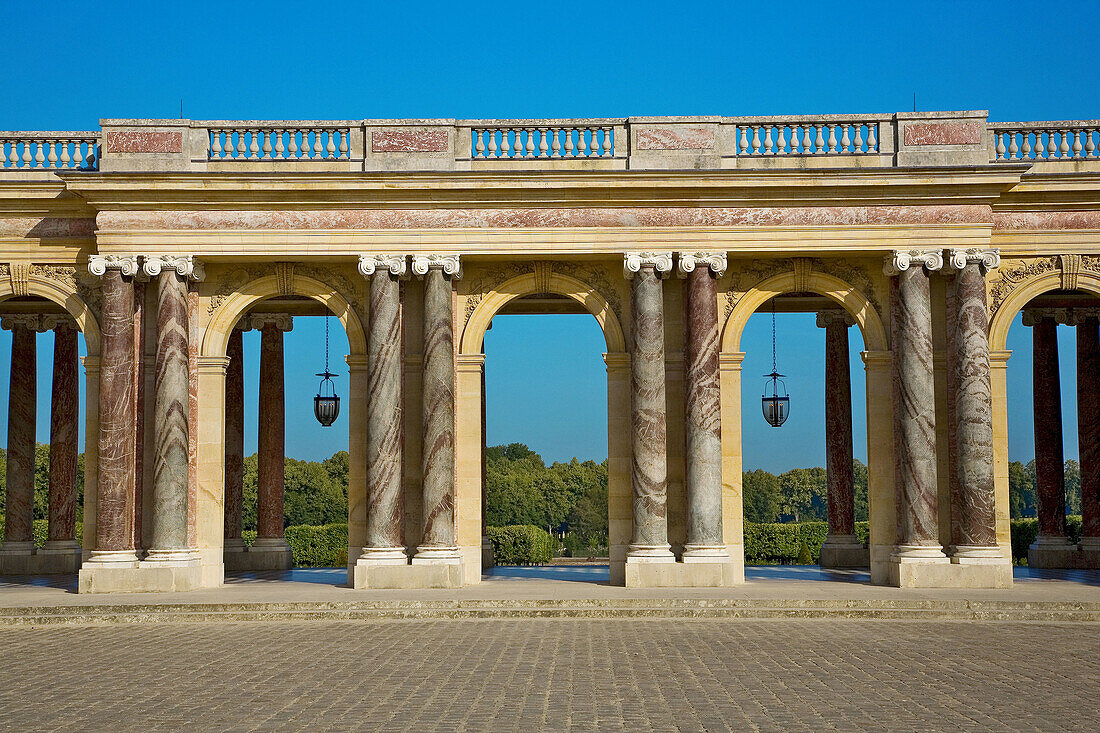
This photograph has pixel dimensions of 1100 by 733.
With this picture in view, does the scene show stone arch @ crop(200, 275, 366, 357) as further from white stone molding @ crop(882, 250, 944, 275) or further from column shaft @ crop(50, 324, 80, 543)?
white stone molding @ crop(882, 250, 944, 275)

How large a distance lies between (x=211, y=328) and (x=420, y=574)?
8656 millimetres

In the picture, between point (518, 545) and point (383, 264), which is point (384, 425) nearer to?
point (383, 264)

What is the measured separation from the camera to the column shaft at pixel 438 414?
30.4m

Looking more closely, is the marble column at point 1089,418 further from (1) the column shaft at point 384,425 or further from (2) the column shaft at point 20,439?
(2) the column shaft at point 20,439

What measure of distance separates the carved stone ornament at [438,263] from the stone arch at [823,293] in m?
7.35

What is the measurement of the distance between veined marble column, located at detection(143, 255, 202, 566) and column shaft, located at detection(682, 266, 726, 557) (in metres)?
12.8

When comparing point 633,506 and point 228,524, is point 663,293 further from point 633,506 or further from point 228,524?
point 228,524

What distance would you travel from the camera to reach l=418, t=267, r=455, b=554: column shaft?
3041 cm

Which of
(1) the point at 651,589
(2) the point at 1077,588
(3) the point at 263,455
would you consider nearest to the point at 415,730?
(1) the point at 651,589

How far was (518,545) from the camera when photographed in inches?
1994

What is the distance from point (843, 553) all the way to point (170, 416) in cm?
2098

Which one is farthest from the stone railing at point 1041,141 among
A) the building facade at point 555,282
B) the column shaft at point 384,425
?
the column shaft at point 384,425

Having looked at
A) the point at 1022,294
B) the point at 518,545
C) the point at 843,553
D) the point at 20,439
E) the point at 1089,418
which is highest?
the point at 1022,294

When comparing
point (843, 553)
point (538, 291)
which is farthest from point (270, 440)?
point (843, 553)
